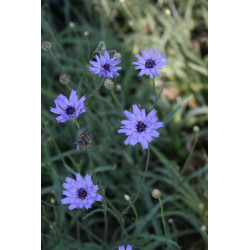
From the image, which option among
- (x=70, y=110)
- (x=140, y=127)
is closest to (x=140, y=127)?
(x=140, y=127)

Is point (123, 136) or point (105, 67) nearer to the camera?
point (105, 67)

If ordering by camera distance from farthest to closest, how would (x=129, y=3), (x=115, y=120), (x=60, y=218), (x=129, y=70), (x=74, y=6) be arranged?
(x=74, y=6) < (x=129, y=3) < (x=129, y=70) < (x=115, y=120) < (x=60, y=218)

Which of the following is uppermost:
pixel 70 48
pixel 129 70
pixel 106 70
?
pixel 70 48

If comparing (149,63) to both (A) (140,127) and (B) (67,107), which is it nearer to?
(A) (140,127)

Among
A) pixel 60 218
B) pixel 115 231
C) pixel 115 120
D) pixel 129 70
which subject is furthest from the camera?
pixel 129 70

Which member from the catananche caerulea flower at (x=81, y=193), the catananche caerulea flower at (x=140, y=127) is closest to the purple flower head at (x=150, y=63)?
the catananche caerulea flower at (x=140, y=127)

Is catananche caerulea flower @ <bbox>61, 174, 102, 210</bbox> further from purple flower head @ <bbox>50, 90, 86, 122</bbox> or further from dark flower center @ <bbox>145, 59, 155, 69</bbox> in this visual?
dark flower center @ <bbox>145, 59, 155, 69</bbox>

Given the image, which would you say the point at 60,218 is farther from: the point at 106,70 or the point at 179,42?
the point at 179,42
